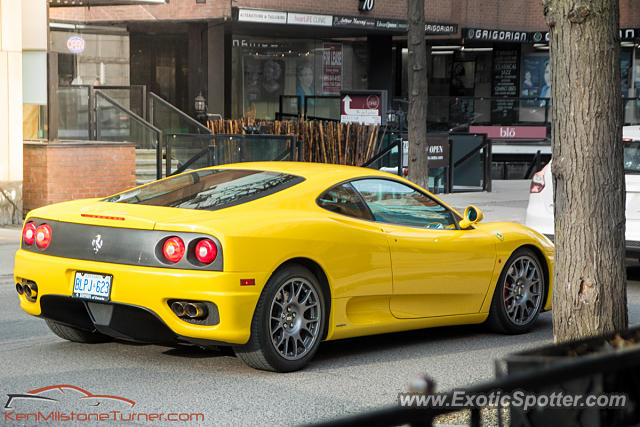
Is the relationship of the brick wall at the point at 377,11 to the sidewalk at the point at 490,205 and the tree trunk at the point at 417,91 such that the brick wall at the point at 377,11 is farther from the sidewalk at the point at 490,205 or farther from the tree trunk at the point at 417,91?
the tree trunk at the point at 417,91

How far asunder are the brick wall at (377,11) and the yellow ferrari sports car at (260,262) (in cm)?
1982

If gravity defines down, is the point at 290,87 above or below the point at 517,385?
above

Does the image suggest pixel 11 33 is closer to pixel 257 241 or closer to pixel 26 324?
pixel 26 324

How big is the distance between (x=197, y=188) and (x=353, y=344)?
5.50 ft

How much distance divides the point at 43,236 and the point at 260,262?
1562mm

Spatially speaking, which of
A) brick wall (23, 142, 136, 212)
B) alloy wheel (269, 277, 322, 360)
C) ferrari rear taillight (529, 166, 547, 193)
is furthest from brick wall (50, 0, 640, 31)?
alloy wheel (269, 277, 322, 360)

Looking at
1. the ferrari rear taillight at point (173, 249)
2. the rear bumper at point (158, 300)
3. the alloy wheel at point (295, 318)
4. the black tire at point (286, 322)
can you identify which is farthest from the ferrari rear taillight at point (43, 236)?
the alloy wheel at point (295, 318)

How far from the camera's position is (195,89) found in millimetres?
28531

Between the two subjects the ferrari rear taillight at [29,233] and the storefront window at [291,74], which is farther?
the storefront window at [291,74]

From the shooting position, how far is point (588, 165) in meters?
5.37

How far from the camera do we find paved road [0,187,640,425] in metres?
5.66

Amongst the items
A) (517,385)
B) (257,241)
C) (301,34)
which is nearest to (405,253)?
(257,241)

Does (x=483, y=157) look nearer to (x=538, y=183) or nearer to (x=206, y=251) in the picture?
Result: (x=538, y=183)

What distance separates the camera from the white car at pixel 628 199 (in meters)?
10.5
